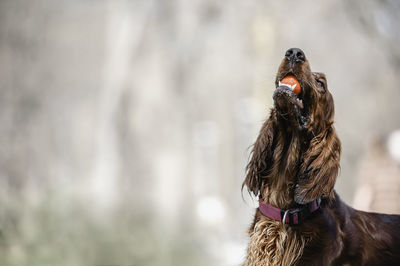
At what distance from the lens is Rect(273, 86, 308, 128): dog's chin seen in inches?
83.4

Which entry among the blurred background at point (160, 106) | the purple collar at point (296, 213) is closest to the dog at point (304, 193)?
the purple collar at point (296, 213)

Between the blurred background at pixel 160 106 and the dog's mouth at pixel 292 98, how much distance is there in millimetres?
5538

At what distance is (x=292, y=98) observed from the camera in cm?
212

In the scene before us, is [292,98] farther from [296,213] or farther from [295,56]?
[296,213]

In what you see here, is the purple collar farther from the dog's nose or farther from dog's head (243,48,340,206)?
the dog's nose

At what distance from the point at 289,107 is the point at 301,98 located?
11 centimetres

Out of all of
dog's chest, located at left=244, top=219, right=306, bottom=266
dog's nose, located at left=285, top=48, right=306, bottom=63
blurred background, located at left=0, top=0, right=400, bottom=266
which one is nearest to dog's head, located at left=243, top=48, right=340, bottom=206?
dog's nose, located at left=285, top=48, right=306, bottom=63

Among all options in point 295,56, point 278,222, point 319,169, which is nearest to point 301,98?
point 295,56

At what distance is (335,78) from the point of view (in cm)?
983

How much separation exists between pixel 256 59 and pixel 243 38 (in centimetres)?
64

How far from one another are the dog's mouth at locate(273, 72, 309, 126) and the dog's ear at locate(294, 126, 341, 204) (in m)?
0.14

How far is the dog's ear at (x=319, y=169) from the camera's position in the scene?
2.08 metres

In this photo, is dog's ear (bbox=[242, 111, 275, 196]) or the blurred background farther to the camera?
the blurred background

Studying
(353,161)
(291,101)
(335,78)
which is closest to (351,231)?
(291,101)
